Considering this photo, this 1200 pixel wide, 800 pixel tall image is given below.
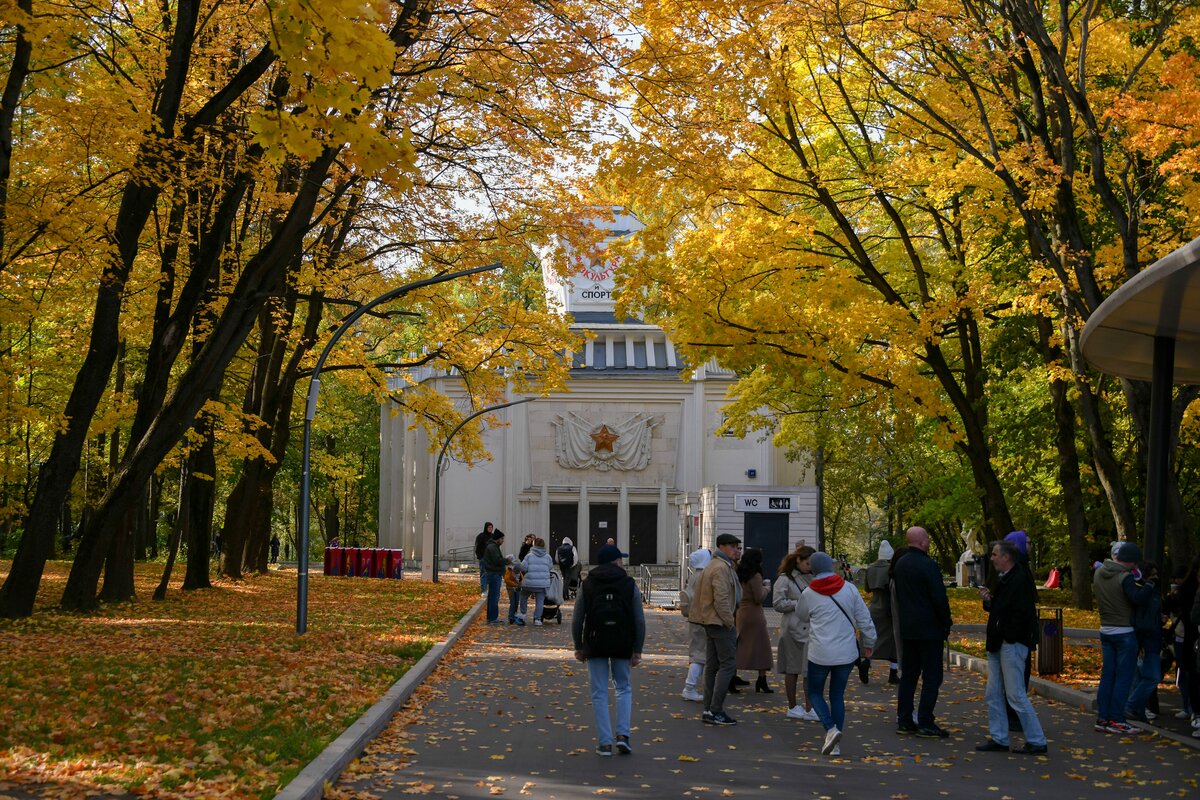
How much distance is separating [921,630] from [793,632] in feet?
7.04

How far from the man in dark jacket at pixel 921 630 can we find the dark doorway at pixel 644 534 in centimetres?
4310

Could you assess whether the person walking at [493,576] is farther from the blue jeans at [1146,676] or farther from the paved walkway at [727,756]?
the blue jeans at [1146,676]

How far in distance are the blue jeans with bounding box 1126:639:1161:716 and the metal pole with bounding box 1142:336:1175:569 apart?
4.22ft

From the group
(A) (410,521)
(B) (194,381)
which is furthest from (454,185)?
(A) (410,521)

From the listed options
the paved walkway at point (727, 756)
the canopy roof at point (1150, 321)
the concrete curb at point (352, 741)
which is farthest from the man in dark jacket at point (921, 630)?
the concrete curb at point (352, 741)

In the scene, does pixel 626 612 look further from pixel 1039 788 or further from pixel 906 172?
pixel 906 172

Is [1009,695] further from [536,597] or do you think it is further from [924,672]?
[536,597]

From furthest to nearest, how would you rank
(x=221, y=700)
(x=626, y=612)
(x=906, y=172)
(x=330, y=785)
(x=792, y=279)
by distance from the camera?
(x=792, y=279)
(x=906, y=172)
(x=221, y=700)
(x=626, y=612)
(x=330, y=785)

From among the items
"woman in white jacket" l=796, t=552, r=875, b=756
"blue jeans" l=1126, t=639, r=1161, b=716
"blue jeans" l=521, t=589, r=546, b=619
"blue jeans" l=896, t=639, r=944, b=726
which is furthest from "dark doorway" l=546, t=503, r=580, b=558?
"woman in white jacket" l=796, t=552, r=875, b=756

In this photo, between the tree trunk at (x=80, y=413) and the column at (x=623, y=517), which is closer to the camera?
the tree trunk at (x=80, y=413)

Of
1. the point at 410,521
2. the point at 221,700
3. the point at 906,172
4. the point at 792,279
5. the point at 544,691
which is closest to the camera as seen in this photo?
the point at 221,700

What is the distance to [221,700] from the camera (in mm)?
11273

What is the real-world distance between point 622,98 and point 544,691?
761 centimetres

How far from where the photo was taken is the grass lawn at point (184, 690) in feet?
26.5
